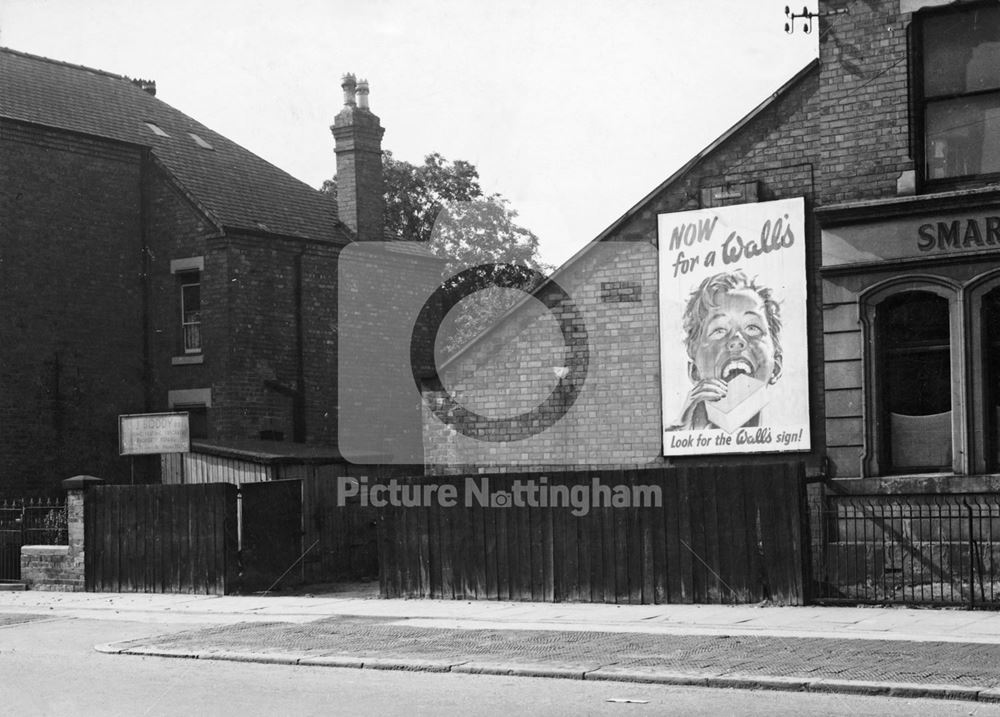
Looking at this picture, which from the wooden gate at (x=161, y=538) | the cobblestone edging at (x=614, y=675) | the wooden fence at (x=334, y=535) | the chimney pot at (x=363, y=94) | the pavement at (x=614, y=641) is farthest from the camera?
the chimney pot at (x=363, y=94)

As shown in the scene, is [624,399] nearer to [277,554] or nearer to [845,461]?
[845,461]

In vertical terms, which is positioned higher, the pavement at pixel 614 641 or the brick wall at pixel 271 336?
the brick wall at pixel 271 336

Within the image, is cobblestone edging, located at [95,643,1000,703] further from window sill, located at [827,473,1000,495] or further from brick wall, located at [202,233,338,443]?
brick wall, located at [202,233,338,443]

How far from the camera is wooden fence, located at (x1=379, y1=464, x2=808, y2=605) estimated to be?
1634cm

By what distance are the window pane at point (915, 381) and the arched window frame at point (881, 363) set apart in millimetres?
101

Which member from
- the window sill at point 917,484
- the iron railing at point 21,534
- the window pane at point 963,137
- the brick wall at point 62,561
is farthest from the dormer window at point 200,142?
the window sill at point 917,484

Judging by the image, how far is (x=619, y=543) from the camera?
17406 millimetres

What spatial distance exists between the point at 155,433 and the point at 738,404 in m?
10.3

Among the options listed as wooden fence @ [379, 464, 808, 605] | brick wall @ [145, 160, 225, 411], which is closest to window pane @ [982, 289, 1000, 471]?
wooden fence @ [379, 464, 808, 605]

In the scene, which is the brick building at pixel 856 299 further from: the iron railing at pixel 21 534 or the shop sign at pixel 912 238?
the iron railing at pixel 21 534

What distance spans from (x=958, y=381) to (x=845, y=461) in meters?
1.79

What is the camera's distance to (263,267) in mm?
30641

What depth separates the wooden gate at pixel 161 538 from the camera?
2031 cm

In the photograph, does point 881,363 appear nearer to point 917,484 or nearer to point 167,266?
point 917,484
